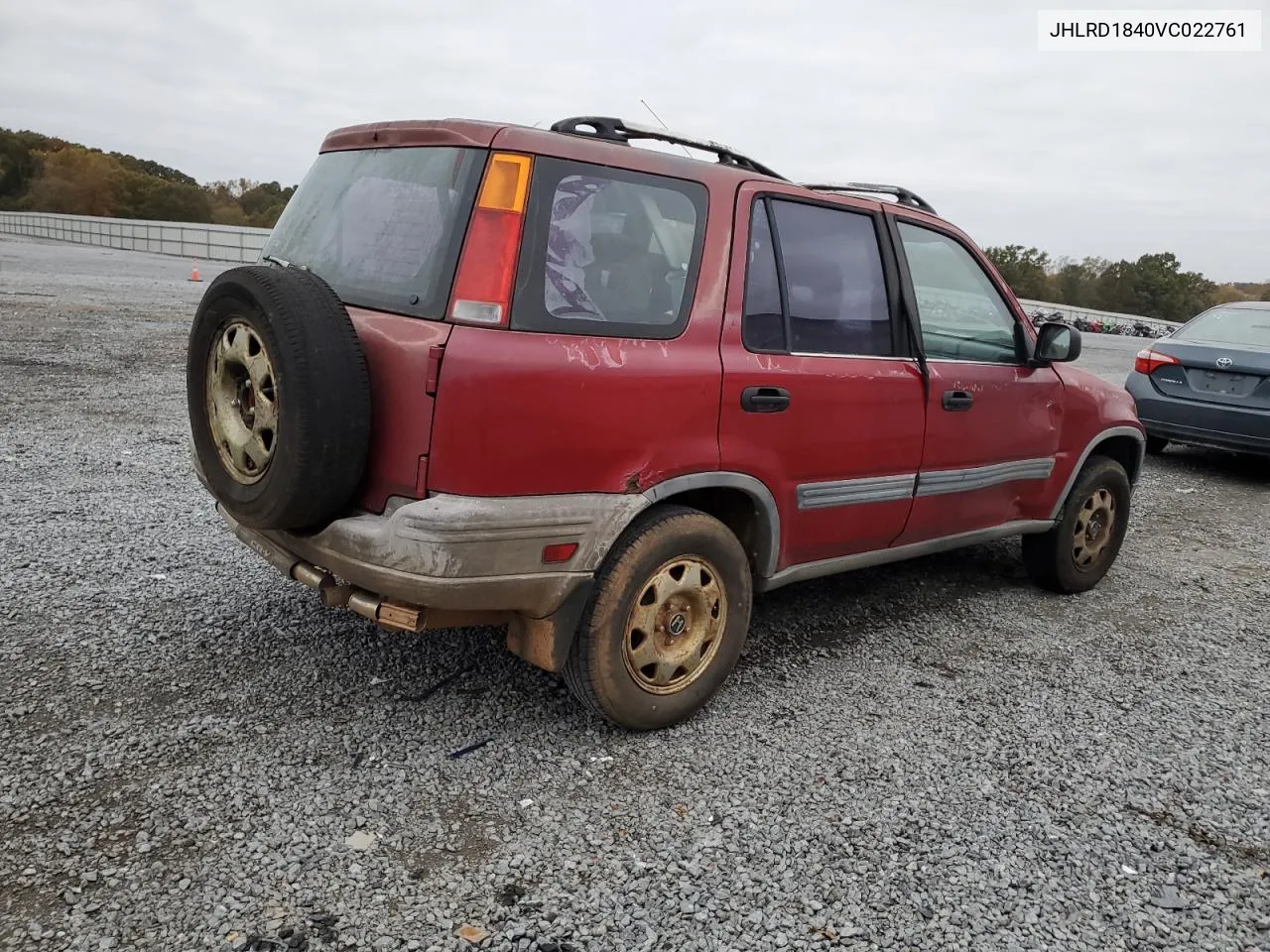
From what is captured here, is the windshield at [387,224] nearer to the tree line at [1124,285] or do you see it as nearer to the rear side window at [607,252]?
the rear side window at [607,252]

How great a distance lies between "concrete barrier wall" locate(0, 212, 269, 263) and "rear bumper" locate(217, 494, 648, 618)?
37.8m

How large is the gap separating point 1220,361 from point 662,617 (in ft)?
24.8

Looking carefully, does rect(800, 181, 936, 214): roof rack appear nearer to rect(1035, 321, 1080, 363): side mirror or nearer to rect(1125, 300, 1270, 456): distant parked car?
rect(1035, 321, 1080, 363): side mirror

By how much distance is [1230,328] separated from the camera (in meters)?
9.11

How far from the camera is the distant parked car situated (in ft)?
27.1

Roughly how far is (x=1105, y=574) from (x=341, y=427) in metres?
4.61

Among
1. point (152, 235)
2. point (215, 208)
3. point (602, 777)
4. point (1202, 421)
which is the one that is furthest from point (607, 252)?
point (215, 208)

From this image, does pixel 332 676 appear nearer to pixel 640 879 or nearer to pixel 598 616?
pixel 598 616

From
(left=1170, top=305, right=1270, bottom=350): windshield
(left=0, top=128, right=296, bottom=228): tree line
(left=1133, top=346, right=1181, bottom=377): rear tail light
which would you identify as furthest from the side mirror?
A: (left=0, top=128, right=296, bottom=228): tree line

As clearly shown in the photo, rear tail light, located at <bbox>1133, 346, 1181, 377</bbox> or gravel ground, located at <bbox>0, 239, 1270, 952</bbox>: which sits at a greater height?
rear tail light, located at <bbox>1133, 346, 1181, 377</bbox>

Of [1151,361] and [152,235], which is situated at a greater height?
[152,235]

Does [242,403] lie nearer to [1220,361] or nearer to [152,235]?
[1220,361]

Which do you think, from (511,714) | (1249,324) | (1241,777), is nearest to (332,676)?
(511,714)

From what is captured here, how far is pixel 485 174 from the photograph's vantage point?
2.75m
